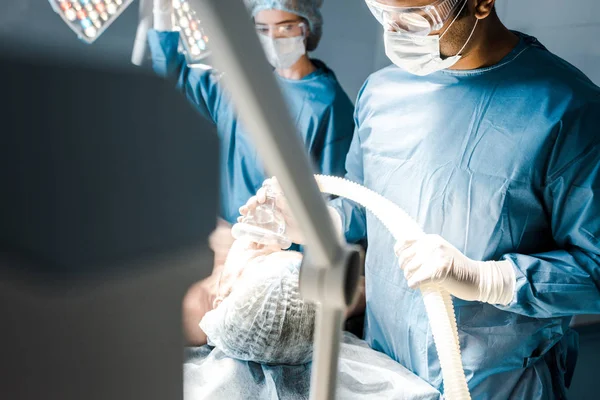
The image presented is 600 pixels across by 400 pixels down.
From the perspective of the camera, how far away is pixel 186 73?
2291 mm

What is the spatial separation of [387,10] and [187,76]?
108cm

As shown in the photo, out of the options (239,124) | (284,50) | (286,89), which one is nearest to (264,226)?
(239,124)

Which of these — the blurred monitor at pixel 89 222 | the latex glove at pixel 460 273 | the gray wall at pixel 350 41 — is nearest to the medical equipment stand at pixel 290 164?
the blurred monitor at pixel 89 222

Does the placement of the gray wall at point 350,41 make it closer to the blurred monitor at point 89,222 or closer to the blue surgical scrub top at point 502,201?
the blue surgical scrub top at point 502,201

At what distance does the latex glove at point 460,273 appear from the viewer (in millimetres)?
1292

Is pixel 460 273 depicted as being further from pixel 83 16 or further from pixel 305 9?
pixel 83 16

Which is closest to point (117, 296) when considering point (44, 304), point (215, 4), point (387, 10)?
point (44, 304)

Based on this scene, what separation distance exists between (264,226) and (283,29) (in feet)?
2.59

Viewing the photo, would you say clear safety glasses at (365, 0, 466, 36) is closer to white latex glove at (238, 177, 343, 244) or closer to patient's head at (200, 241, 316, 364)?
white latex glove at (238, 177, 343, 244)

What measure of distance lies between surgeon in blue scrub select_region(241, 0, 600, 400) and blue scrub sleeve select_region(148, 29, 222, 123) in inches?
31.2

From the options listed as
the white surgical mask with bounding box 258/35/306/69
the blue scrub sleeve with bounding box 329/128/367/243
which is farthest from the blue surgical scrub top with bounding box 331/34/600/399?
the white surgical mask with bounding box 258/35/306/69

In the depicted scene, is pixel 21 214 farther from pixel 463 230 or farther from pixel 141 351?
pixel 463 230

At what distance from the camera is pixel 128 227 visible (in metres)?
0.29

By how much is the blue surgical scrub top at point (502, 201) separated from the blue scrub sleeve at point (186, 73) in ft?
2.82
